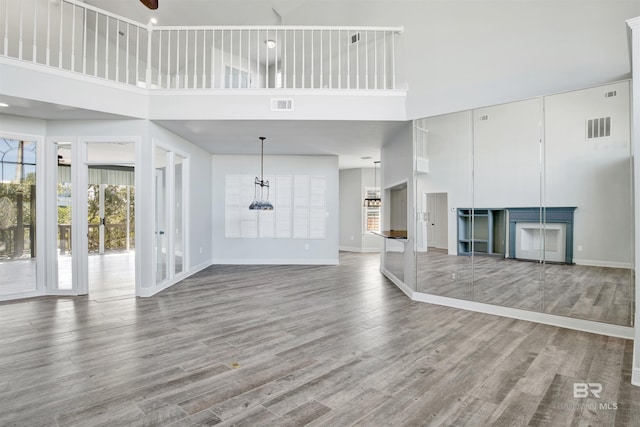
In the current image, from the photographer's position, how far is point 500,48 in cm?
411

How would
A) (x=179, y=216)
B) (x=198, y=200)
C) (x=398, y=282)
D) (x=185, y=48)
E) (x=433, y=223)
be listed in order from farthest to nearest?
(x=198, y=200) → (x=185, y=48) → (x=179, y=216) → (x=398, y=282) → (x=433, y=223)

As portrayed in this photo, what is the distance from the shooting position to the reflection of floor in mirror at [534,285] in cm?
332

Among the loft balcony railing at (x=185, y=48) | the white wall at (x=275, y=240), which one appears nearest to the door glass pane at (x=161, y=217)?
the loft balcony railing at (x=185, y=48)

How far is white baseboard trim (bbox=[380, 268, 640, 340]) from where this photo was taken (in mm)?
3287

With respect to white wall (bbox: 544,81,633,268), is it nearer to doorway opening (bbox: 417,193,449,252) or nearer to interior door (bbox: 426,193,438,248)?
doorway opening (bbox: 417,193,449,252)

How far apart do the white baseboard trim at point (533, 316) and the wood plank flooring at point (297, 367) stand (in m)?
0.13

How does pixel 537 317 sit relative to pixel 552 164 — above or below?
below

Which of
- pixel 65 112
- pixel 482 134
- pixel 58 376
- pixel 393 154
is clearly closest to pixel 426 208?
pixel 482 134

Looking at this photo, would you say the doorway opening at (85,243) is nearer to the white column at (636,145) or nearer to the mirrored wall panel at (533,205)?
the mirrored wall panel at (533,205)

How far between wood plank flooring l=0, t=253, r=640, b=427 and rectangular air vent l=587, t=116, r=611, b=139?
6.81 ft

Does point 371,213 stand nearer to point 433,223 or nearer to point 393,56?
point 433,223

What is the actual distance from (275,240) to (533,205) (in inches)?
219

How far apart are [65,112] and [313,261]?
5495 millimetres

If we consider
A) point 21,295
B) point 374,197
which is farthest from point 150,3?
point 374,197
